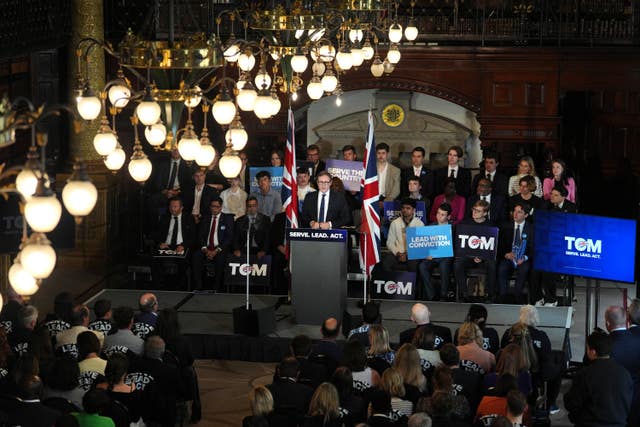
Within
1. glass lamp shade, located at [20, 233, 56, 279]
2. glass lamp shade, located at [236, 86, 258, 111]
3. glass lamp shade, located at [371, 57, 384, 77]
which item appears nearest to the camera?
glass lamp shade, located at [20, 233, 56, 279]

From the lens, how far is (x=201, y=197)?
18016 mm

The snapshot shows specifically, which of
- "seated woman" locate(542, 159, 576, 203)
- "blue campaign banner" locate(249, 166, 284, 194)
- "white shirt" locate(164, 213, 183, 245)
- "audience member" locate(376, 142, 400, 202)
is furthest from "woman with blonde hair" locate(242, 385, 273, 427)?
"audience member" locate(376, 142, 400, 202)

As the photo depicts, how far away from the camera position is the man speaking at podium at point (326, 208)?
52.7 ft

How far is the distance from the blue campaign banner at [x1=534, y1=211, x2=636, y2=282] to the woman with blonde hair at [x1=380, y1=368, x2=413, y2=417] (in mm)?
4076

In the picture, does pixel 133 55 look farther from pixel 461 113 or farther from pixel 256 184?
pixel 461 113

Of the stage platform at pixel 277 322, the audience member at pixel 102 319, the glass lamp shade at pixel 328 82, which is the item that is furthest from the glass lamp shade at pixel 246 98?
the glass lamp shade at pixel 328 82

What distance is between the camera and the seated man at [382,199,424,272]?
55.0 feet

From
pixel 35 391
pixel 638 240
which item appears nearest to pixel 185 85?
pixel 35 391

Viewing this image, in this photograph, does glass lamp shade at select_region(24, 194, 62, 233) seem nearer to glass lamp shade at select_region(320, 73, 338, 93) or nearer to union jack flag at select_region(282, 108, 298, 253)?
glass lamp shade at select_region(320, 73, 338, 93)

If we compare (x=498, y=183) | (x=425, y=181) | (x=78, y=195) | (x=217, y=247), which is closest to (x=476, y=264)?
(x=498, y=183)

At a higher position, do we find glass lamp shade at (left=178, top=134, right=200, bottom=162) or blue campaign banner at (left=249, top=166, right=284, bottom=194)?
glass lamp shade at (left=178, top=134, right=200, bottom=162)

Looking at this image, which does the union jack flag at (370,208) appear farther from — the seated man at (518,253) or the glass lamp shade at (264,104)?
the glass lamp shade at (264,104)

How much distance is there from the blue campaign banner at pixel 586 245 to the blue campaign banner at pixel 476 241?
195cm

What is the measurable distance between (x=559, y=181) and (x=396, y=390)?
322 inches
